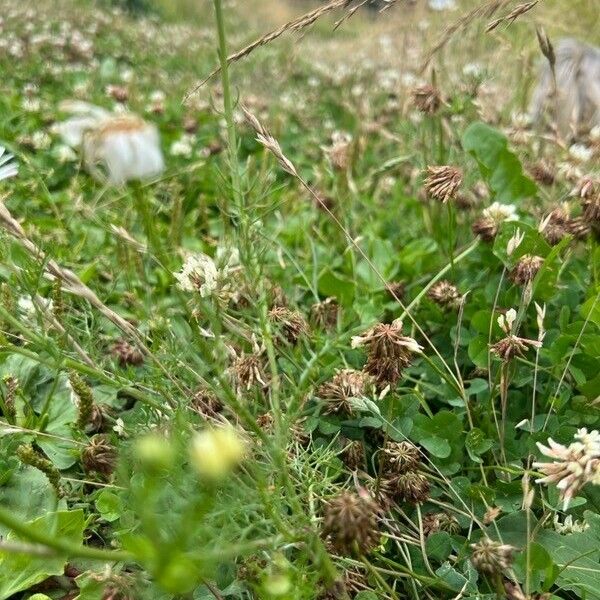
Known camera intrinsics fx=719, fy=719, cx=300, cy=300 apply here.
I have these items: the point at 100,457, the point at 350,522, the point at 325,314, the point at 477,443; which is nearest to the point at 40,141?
the point at 325,314

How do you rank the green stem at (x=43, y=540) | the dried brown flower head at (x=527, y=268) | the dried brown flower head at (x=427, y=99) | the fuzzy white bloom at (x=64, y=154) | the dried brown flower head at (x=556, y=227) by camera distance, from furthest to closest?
the fuzzy white bloom at (x=64, y=154) → the dried brown flower head at (x=427, y=99) → the dried brown flower head at (x=556, y=227) → the dried brown flower head at (x=527, y=268) → the green stem at (x=43, y=540)

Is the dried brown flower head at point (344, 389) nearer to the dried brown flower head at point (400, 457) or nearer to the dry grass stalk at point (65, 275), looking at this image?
the dried brown flower head at point (400, 457)

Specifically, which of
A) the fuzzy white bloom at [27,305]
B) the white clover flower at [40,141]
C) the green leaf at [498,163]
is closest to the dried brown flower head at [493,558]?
the fuzzy white bloom at [27,305]

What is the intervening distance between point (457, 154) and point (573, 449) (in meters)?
1.07

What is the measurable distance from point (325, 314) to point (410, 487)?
0.37 metres

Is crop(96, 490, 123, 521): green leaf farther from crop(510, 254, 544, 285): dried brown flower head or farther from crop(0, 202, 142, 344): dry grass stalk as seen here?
crop(510, 254, 544, 285): dried brown flower head

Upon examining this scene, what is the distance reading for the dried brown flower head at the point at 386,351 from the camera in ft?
2.59

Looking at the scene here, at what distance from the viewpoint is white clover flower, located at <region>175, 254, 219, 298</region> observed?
85cm

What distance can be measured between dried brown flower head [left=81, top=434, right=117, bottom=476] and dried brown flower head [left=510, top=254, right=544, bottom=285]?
22.8 inches

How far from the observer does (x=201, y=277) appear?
0.87 meters

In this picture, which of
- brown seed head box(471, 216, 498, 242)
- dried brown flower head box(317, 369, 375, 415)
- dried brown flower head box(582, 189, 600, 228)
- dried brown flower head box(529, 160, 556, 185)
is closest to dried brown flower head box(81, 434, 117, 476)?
dried brown flower head box(317, 369, 375, 415)

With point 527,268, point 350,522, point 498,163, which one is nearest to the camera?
point 350,522

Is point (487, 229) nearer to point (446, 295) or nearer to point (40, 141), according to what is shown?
point (446, 295)

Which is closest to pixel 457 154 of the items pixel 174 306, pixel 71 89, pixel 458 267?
pixel 458 267
